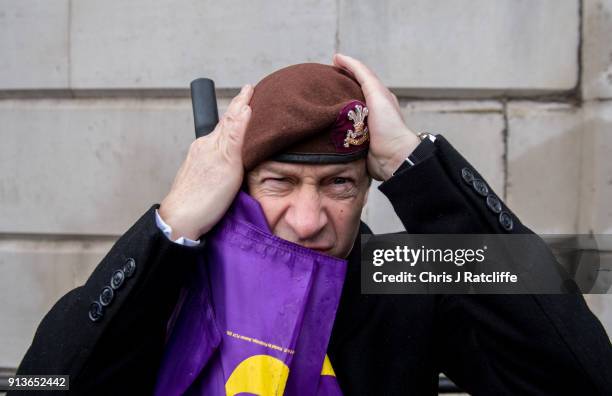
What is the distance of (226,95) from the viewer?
3631 mm

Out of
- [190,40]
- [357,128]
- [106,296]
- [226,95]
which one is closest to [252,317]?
[106,296]

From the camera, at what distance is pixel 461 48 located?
3422 millimetres

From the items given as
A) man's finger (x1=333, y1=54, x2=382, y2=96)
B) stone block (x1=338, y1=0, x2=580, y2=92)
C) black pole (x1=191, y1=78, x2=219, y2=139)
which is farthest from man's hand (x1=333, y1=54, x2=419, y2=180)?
stone block (x1=338, y1=0, x2=580, y2=92)

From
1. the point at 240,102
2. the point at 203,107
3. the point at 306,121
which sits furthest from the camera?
the point at 203,107

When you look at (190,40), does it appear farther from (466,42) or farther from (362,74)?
(362,74)

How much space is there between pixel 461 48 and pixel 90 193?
2.28 m

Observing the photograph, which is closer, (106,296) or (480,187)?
(106,296)

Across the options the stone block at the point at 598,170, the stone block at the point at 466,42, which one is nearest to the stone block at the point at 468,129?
the stone block at the point at 466,42

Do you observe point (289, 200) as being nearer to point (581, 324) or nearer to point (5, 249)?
point (581, 324)

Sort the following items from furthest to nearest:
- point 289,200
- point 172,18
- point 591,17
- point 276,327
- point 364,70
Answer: point 172,18
point 591,17
point 364,70
point 289,200
point 276,327

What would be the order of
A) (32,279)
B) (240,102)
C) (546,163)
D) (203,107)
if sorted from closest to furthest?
(240,102), (203,107), (546,163), (32,279)

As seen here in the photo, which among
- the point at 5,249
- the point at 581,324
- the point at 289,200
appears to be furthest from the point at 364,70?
the point at 5,249

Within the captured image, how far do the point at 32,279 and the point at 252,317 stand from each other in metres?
2.61

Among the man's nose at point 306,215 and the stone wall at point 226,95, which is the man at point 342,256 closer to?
the man's nose at point 306,215
